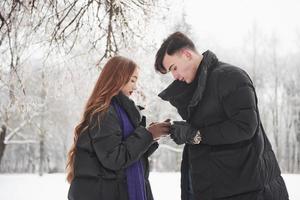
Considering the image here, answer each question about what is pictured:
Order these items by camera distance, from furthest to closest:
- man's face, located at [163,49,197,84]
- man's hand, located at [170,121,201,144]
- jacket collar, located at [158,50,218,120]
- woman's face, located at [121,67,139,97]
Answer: woman's face, located at [121,67,139,97], man's face, located at [163,49,197,84], jacket collar, located at [158,50,218,120], man's hand, located at [170,121,201,144]

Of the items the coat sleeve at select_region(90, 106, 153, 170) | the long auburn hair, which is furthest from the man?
the long auburn hair

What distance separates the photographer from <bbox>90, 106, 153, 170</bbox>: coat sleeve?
102 inches

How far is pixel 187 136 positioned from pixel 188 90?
1.26 feet

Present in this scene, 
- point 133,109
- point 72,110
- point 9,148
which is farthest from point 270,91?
point 133,109

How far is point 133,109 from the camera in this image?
2.86 meters

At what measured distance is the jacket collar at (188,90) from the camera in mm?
2656

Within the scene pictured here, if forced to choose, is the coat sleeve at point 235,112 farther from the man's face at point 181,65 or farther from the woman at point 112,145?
the woman at point 112,145

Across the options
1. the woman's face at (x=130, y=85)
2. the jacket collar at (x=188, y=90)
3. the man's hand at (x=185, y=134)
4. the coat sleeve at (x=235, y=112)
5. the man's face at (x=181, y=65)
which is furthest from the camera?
the woman's face at (x=130, y=85)

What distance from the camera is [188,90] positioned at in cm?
279

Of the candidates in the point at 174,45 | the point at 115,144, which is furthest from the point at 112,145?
the point at 174,45

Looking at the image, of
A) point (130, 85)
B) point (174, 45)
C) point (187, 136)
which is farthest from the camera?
point (130, 85)

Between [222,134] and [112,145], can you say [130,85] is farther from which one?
[222,134]

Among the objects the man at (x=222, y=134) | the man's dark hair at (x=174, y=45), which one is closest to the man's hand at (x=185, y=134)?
the man at (x=222, y=134)

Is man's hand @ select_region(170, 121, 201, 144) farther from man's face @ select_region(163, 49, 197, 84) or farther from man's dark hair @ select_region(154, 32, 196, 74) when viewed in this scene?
man's dark hair @ select_region(154, 32, 196, 74)
